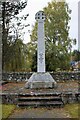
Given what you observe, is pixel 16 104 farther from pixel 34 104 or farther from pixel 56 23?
pixel 56 23

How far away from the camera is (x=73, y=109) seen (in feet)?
32.1

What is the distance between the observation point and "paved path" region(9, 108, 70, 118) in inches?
344

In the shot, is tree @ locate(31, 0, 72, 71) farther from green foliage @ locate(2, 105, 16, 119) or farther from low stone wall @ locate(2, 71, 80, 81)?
green foliage @ locate(2, 105, 16, 119)

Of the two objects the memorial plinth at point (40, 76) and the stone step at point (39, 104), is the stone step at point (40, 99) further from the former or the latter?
the memorial plinth at point (40, 76)

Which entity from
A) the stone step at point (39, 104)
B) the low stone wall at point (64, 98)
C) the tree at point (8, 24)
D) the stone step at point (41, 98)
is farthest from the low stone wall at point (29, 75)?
the stone step at point (39, 104)

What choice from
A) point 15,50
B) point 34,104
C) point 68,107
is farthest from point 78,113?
point 15,50

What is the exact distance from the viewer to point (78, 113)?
906cm

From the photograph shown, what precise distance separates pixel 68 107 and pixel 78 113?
129 cm

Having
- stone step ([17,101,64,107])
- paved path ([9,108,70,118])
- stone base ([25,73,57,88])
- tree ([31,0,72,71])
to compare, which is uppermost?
tree ([31,0,72,71])

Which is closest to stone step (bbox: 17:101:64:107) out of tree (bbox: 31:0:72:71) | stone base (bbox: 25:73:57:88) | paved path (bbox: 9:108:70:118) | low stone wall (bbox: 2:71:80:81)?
paved path (bbox: 9:108:70:118)

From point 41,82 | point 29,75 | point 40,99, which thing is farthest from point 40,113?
point 29,75

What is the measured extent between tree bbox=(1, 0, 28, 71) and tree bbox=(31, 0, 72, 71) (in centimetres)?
Answer: 411

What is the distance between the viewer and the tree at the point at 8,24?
25.7 metres

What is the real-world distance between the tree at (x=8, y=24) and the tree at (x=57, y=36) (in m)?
4.11
